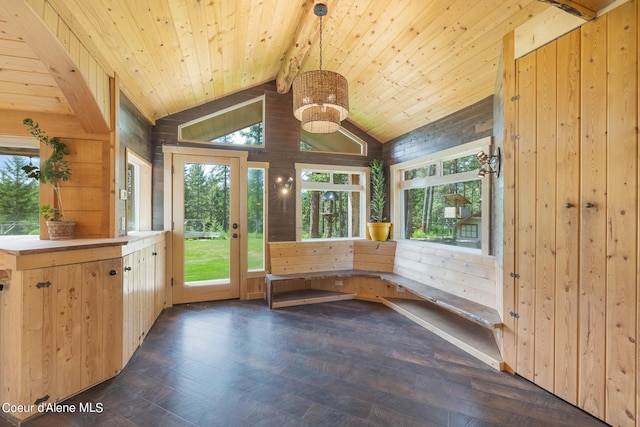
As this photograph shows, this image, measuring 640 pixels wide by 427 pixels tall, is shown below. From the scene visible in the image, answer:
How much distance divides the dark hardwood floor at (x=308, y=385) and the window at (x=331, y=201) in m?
1.82

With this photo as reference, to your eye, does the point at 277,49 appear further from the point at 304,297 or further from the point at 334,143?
the point at 304,297

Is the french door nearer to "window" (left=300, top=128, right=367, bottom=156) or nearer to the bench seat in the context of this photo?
the bench seat

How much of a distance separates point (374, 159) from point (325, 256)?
189 centimetres

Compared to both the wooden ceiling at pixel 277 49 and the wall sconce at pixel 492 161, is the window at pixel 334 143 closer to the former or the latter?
the wooden ceiling at pixel 277 49

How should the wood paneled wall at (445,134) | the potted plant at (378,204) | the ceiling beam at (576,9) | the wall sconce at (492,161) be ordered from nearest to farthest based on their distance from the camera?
1. the ceiling beam at (576,9)
2. the wall sconce at (492,161)
3. the wood paneled wall at (445,134)
4. the potted plant at (378,204)

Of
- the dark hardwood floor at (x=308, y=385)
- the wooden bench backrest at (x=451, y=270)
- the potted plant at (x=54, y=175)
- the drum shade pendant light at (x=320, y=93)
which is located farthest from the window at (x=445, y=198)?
the potted plant at (x=54, y=175)

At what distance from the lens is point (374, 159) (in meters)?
4.79

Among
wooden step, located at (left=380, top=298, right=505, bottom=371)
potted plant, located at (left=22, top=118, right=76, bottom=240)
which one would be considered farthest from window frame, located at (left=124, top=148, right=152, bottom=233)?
wooden step, located at (left=380, top=298, right=505, bottom=371)

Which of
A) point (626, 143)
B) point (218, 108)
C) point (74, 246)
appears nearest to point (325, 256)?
point (218, 108)

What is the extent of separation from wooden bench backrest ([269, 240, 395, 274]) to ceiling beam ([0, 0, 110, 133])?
2.52 meters

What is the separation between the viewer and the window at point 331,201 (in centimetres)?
446

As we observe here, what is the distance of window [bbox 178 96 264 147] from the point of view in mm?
3994

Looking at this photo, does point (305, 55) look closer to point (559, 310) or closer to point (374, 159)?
point (374, 159)

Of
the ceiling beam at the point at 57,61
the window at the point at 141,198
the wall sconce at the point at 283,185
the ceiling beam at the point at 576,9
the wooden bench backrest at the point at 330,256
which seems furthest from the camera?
the wall sconce at the point at 283,185
